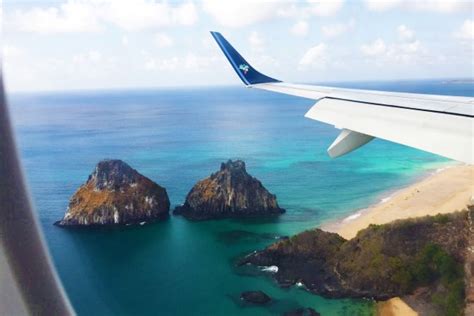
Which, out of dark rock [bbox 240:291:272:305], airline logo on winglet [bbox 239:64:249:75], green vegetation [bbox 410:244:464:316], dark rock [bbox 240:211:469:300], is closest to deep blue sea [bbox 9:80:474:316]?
dark rock [bbox 240:291:272:305]

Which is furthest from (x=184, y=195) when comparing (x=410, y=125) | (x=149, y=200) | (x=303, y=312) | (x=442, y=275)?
(x=410, y=125)

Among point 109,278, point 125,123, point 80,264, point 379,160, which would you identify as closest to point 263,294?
point 109,278

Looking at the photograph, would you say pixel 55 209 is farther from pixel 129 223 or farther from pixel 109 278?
pixel 109 278

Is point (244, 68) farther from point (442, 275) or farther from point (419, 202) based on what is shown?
point (419, 202)

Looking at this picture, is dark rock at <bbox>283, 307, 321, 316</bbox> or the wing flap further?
dark rock at <bbox>283, 307, 321, 316</bbox>

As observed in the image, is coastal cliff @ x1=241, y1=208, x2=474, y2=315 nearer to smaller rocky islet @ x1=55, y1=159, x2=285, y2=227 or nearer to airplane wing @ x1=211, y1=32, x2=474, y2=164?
smaller rocky islet @ x1=55, y1=159, x2=285, y2=227

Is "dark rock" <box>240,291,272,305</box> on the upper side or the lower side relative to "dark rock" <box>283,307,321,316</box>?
upper
